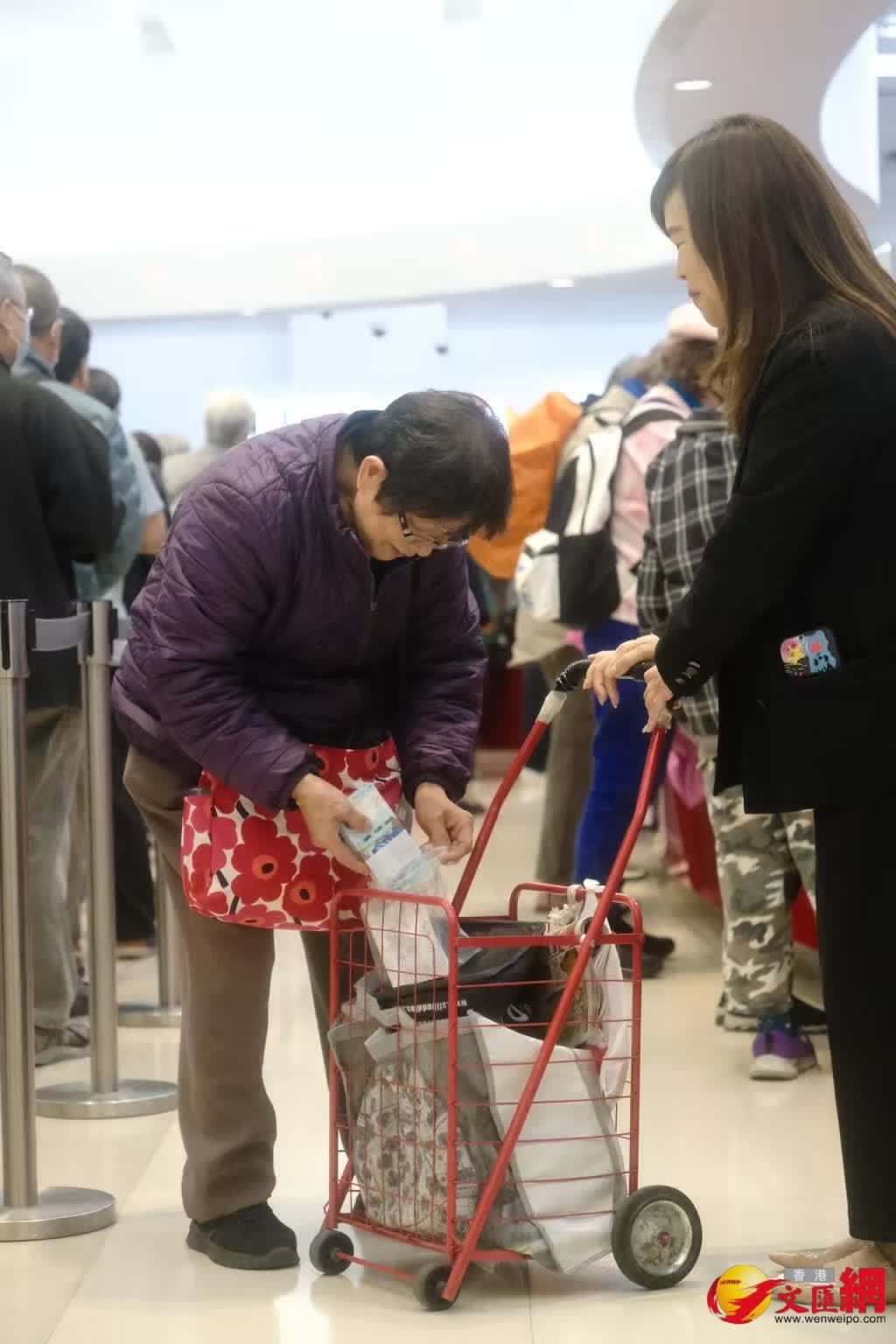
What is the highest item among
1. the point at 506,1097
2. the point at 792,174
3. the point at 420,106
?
the point at 420,106

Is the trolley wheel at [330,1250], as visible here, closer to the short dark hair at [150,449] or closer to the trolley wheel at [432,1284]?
the trolley wheel at [432,1284]

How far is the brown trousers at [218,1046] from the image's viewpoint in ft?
8.64

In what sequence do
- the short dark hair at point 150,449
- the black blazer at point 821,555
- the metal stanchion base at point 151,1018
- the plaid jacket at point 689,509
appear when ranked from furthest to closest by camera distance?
the short dark hair at point 150,449 < the metal stanchion base at point 151,1018 < the plaid jacket at point 689,509 < the black blazer at point 821,555

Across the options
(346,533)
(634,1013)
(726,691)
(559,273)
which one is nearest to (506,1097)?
(634,1013)

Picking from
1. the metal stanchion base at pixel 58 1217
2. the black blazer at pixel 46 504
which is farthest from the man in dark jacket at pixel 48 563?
the metal stanchion base at pixel 58 1217

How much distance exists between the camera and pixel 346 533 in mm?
2475

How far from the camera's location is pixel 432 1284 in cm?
243

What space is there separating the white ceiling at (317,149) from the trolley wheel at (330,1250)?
34.5 ft

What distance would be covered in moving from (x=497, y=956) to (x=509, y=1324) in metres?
0.49

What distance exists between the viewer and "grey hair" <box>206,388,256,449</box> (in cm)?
586

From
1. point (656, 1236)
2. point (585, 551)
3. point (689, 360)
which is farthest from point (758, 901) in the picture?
point (656, 1236)

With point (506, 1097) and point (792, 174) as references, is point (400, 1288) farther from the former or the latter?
point (792, 174)

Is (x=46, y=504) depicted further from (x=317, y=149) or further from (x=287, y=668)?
(x=317, y=149)

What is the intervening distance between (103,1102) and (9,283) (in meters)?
1.62
